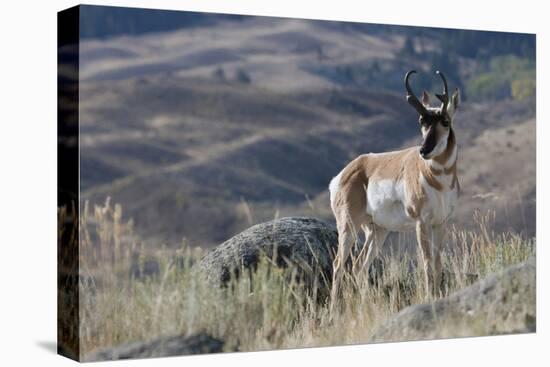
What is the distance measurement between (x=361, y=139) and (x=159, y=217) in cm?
790

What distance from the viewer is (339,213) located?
11.3 m

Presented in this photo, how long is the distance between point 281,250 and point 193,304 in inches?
67.1

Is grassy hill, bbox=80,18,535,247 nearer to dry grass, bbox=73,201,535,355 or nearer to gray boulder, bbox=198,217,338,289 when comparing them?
gray boulder, bbox=198,217,338,289

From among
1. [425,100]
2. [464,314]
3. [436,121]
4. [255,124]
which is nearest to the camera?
[464,314]

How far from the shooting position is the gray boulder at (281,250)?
1070 cm

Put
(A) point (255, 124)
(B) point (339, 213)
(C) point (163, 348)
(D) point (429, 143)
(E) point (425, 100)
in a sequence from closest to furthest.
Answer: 1. (C) point (163, 348)
2. (D) point (429, 143)
3. (E) point (425, 100)
4. (B) point (339, 213)
5. (A) point (255, 124)

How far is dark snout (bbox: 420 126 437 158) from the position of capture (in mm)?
10422

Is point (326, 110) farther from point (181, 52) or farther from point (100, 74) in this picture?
point (100, 74)

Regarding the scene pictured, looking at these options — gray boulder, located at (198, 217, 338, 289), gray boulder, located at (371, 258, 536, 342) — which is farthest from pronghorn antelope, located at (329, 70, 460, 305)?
gray boulder, located at (371, 258, 536, 342)

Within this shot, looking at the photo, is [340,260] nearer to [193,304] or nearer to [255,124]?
[193,304]

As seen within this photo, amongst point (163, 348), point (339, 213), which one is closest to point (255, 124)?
point (339, 213)

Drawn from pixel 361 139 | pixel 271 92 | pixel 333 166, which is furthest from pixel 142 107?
pixel 361 139

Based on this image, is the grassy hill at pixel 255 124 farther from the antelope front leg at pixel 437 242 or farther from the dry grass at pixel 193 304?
the antelope front leg at pixel 437 242

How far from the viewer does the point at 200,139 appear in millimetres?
22719
